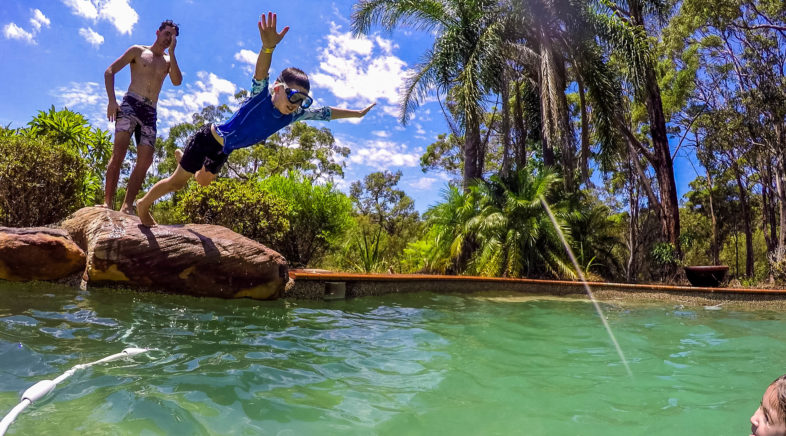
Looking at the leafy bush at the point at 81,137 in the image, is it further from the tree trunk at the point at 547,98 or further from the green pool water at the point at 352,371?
the tree trunk at the point at 547,98

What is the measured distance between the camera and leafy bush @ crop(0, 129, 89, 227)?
6387mm

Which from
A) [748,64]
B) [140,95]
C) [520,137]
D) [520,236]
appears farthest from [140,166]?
[748,64]

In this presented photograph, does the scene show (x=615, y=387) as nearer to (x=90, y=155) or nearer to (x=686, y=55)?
(x=90, y=155)

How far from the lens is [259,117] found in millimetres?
4160

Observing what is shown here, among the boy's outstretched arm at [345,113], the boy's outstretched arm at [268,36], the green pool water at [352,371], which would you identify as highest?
the boy's outstretched arm at [268,36]

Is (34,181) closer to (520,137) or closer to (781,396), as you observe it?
(781,396)

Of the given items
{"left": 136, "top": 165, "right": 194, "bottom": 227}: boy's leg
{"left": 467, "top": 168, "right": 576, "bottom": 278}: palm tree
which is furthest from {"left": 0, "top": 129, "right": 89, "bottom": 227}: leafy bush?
{"left": 467, "top": 168, "right": 576, "bottom": 278}: palm tree

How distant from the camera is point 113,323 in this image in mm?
3654

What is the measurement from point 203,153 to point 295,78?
1.25 meters

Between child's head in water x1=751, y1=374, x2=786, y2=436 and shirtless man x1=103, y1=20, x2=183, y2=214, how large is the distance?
569cm

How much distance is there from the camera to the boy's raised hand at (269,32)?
376 centimetres

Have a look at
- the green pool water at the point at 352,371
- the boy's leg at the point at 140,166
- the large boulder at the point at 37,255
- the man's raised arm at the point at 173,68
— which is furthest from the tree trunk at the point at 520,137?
the large boulder at the point at 37,255

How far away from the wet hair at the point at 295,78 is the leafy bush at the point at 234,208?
5.38 m

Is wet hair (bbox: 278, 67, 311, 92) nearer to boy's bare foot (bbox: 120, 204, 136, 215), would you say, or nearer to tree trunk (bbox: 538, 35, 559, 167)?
boy's bare foot (bbox: 120, 204, 136, 215)
